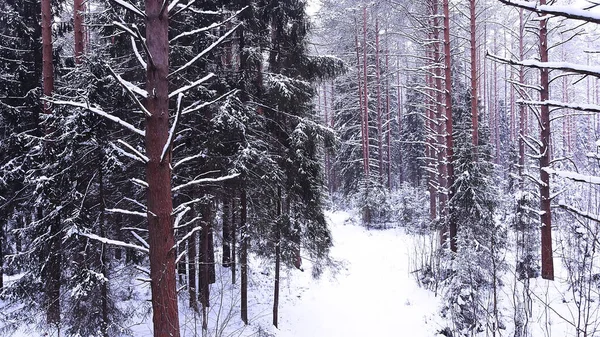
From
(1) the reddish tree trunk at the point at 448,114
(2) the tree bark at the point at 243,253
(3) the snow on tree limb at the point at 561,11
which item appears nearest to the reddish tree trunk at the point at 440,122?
(1) the reddish tree trunk at the point at 448,114

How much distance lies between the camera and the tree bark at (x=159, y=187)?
3014 mm

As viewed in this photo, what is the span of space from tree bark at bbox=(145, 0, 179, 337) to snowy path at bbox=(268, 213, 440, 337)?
7.35 m

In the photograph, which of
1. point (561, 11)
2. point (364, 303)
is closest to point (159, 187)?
point (561, 11)

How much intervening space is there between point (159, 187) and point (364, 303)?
9.48 meters

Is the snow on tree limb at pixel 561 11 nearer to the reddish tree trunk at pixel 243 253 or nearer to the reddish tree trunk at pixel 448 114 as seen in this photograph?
the reddish tree trunk at pixel 243 253

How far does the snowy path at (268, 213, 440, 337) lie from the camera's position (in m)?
9.48

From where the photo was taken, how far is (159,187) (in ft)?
10.1

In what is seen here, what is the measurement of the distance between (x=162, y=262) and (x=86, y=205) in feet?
16.8

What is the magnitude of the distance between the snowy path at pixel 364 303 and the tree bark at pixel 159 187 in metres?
7.35

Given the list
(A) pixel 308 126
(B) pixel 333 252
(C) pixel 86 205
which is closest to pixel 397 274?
(B) pixel 333 252

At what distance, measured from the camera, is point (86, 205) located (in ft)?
23.4

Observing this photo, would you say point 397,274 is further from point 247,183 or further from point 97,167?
point 97,167

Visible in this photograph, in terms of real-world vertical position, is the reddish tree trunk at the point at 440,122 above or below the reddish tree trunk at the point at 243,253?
above

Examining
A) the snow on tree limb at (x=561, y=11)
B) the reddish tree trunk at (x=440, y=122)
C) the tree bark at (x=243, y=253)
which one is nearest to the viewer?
the snow on tree limb at (x=561, y=11)
